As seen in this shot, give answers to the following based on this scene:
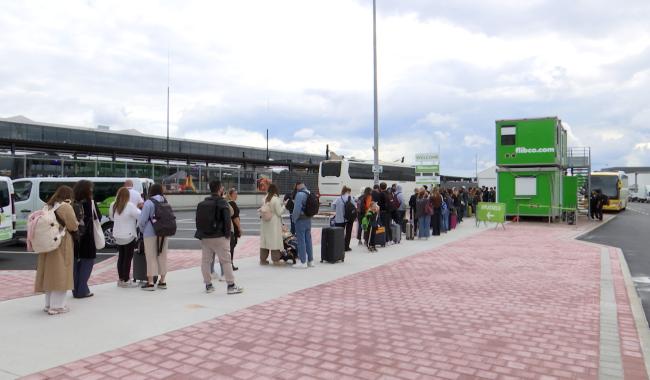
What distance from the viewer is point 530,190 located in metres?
23.9

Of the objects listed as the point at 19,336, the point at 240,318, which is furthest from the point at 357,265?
the point at 19,336

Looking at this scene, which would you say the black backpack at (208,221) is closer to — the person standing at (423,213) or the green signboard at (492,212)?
the person standing at (423,213)

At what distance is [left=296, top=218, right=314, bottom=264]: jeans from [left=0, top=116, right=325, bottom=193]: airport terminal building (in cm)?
1852

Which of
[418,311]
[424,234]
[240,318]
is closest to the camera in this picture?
[240,318]

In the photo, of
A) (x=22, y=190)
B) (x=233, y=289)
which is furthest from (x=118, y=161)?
(x=233, y=289)

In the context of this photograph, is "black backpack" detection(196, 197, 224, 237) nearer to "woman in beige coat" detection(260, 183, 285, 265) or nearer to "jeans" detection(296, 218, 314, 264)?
"woman in beige coat" detection(260, 183, 285, 265)

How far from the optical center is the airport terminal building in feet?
80.6

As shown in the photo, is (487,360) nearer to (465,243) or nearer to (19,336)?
(19,336)

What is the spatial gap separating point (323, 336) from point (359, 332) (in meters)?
0.43

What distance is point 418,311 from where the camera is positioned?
651 centimetres

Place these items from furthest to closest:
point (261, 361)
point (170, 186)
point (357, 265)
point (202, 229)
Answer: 1. point (170, 186)
2. point (357, 265)
3. point (202, 229)
4. point (261, 361)

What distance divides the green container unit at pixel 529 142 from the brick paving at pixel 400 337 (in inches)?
621

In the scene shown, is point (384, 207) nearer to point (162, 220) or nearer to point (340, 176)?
point (162, 220)

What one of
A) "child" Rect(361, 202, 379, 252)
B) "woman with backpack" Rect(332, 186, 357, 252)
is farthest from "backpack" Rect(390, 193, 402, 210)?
"woman with backpack" Rect(332, 186, 357, 252)
